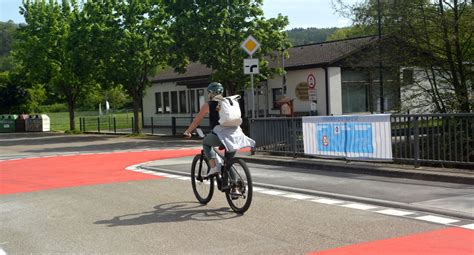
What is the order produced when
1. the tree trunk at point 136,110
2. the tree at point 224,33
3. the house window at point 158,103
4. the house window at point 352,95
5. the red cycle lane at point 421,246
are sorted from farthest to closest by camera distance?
the house window at point 158,103 < the tree trunk at point 136,110 < the house window at point 352,95 < the tree at point 224,33 < the red cycle lane at point 421,246

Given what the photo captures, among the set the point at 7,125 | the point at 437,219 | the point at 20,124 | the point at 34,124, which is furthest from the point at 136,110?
the point at 437,219

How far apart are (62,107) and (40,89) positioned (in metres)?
37.9

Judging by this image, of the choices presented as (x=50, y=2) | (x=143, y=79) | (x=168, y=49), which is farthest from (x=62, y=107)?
(x=168, y=49)

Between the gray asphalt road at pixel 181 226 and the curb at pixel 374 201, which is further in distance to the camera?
the curb at pixel 374 201

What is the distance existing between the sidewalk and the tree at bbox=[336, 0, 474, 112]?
13.0ft

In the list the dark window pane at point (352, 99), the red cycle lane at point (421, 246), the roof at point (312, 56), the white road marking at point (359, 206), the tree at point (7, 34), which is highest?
the tree at point (7, 34)

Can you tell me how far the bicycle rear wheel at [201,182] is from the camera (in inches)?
357

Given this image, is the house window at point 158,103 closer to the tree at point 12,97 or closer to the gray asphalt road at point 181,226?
the tree at point 12,97

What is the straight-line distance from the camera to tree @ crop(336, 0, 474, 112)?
1484 centimetres

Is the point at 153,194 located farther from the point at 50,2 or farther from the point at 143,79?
the point at 50,2

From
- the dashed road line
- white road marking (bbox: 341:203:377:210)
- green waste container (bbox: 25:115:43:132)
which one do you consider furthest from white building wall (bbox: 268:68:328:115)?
green waste container (bbox: 25:115:43:132)

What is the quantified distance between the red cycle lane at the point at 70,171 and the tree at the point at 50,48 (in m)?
17.9

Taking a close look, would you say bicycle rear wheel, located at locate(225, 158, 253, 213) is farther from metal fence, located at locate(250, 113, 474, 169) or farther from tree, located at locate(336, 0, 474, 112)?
tree, located at locate(336, 0, 474, 112)

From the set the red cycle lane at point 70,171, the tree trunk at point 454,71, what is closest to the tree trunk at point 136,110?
the red cycle lane at point 70,171
